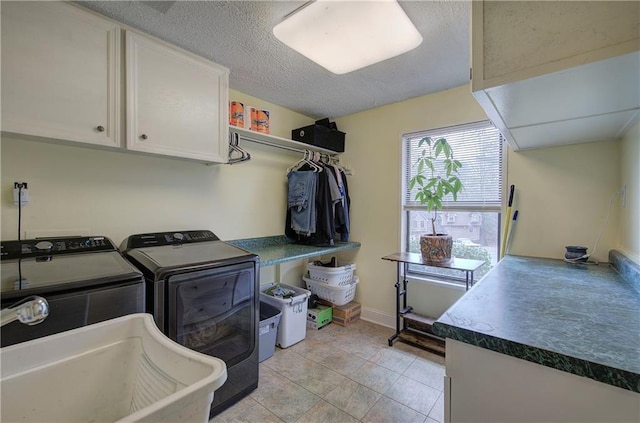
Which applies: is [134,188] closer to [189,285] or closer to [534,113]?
[189,285]

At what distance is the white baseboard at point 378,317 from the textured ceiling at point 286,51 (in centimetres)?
230

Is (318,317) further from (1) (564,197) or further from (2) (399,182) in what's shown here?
(1) (564,197)

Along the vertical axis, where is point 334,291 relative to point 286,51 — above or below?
below

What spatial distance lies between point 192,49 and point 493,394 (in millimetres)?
2474

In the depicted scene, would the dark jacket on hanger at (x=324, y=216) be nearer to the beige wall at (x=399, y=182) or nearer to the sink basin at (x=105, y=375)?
the beige wall at (x=399, y=182)

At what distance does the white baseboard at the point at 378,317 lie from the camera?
2957 mm

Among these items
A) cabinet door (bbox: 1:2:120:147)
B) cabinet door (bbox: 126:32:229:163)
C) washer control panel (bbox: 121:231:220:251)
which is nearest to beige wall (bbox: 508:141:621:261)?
cabinet door (bbox: 126:32:229:163)

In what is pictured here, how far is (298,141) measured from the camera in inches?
123

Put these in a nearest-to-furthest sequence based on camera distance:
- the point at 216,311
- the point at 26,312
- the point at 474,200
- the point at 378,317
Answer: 1. the point at 26,312
2. the point at 216,311
3. the point at 474,200
4. the point at 378,317

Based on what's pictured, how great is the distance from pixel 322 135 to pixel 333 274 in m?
1.54

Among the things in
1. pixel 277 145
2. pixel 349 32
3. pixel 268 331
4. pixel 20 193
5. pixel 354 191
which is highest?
pixel 349 32

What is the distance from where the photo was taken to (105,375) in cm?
80

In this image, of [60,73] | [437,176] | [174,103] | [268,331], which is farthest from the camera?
[437,176]

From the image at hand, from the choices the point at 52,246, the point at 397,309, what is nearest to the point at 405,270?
the point at 397,309
